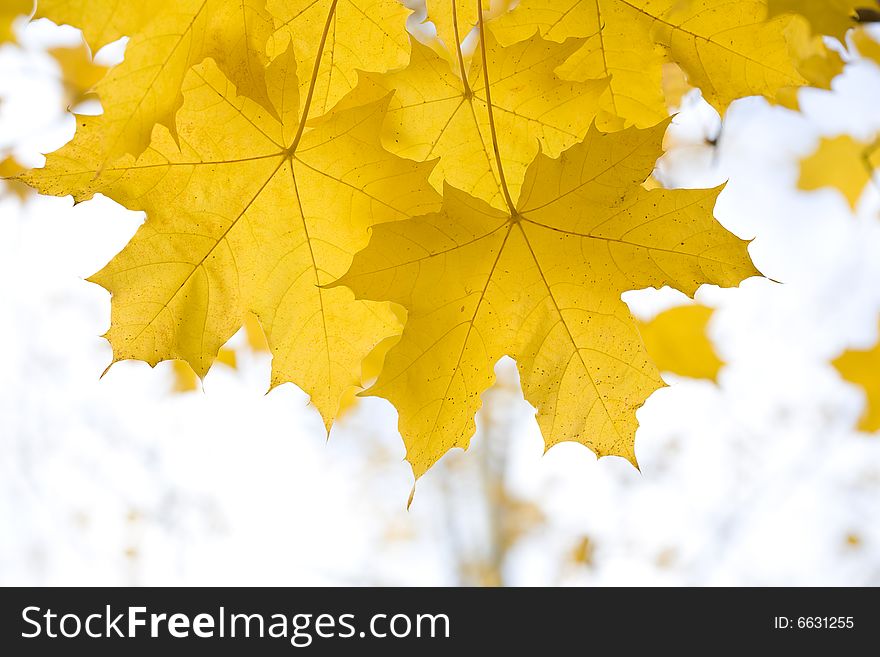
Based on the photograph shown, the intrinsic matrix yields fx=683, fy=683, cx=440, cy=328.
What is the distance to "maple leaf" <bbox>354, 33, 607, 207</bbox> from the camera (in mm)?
976

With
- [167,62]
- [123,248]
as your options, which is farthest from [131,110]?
[123,248]

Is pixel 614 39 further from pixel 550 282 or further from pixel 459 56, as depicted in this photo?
pixel 550 282

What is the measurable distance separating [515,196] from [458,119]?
15 cm

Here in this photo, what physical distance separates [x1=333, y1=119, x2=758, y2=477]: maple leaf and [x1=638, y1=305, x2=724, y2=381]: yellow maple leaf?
951mm

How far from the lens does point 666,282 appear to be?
0.88m

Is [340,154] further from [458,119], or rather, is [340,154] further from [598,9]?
[598,9]

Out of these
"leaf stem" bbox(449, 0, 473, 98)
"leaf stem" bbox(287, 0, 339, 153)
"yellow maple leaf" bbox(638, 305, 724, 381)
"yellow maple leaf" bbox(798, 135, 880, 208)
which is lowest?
"leaf stem" bbox(287, 0, 339, 153)

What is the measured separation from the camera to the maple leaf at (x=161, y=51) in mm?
738

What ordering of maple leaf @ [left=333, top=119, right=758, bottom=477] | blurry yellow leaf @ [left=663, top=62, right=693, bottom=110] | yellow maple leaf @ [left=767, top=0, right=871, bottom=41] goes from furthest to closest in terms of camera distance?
blurry yellow leaf @ [left=663, top=62, right=693, bottom=110], maple leaf @ [left=333, top=119, right=758, bottom=477], yellow maple leaf @ [left=767, top=0, right=871, bottom=41]

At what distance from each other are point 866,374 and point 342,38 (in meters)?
1.88

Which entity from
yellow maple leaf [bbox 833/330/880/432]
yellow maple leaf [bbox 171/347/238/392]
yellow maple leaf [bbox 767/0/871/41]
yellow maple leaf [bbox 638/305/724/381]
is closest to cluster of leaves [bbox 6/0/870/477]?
yellow maple leaf [bbox 767/0/871/41]

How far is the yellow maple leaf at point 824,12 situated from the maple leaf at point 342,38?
1.73 feet

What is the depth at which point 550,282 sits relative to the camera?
94 centimetres

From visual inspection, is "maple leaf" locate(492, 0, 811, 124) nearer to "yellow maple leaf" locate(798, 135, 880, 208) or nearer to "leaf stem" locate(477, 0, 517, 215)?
"leaf stem" locate(477, 0, 517, 215)
